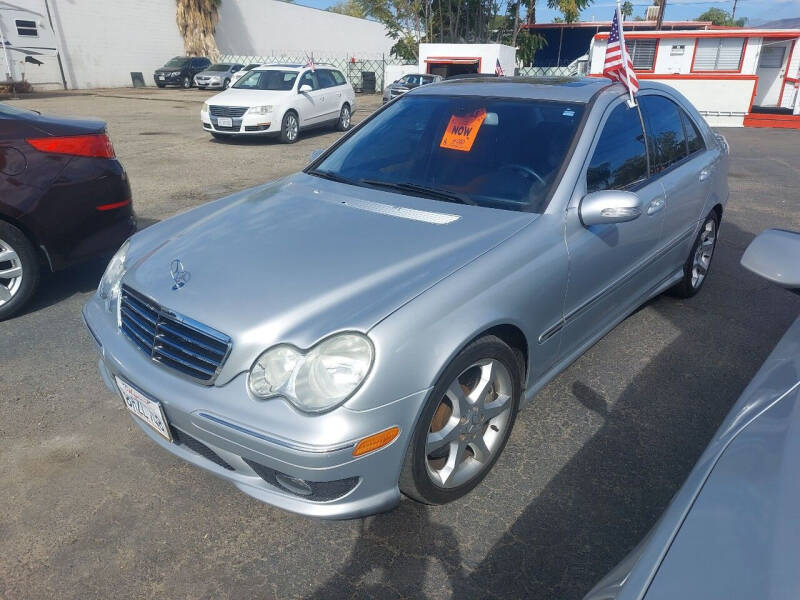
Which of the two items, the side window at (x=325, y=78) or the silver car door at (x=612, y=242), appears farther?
the side window at (x=325, y=78)

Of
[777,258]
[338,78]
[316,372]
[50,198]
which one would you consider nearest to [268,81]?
[338,78]

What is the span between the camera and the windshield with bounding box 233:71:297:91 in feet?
42.8

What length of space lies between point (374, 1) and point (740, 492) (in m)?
37.3

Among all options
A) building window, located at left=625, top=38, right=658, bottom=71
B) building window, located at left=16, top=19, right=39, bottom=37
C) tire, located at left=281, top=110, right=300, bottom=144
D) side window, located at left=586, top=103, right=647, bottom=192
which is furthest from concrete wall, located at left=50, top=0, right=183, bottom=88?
side window, located at left=586, top=103, right=647, bottom=192

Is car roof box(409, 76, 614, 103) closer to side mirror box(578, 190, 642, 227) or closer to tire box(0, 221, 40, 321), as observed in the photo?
side mirror box(578, 190, 642, 227)

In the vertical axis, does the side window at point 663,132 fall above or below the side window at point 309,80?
above

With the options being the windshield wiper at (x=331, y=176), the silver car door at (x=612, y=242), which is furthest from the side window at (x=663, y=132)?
the windshield wiper at (x=331, y=176)

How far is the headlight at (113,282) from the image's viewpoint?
2.59 metres

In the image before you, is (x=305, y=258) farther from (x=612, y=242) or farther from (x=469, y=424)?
(x=612, y=242)

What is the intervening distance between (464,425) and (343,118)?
536 inches

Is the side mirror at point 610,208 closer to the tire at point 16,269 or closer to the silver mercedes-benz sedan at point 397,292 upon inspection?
the silver mercedes-benz sedan at point 397,292

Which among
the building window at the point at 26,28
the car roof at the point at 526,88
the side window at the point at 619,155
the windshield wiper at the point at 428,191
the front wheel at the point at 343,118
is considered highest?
the building window at the point at 26,28

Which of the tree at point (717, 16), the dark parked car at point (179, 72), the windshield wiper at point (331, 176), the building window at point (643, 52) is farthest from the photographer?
the tree at point (717, 16)

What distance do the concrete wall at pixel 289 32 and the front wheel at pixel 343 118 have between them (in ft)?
85.2
